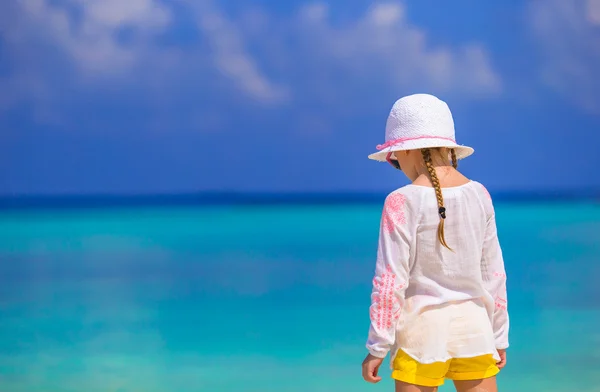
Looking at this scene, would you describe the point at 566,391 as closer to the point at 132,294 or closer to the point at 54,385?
the point at 54,385

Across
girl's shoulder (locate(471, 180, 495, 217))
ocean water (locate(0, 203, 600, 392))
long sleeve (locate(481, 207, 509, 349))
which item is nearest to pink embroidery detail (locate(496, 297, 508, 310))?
long sleeve (locate(481, 207, 509, 349))

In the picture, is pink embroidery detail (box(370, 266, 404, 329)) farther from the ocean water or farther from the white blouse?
the ocean water

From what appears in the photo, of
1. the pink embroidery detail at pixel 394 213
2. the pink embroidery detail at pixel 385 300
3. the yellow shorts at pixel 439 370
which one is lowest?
the yellow shorts at pixel 439 370

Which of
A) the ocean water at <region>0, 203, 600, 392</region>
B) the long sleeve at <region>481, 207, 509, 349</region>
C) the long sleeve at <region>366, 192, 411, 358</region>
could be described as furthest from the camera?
the ocean water at <region>0, 203, 600, 392</region>

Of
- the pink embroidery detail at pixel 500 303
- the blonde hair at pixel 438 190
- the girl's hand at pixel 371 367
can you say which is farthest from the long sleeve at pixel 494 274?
the girl's hand at pixel 371 367

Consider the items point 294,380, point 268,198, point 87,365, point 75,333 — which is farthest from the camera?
point 268,198

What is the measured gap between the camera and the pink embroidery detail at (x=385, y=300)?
1.37 metres

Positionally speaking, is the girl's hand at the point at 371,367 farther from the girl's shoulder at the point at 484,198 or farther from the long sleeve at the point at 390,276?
the girl's shoulder at the point at 484,198

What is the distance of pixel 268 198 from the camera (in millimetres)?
13711

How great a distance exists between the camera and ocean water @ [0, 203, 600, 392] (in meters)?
2.71

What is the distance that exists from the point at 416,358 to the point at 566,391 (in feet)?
4.15

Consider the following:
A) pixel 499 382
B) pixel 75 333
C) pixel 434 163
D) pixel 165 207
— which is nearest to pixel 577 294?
pixel 499 382

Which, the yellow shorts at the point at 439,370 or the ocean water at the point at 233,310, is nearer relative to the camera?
the yellow shorts at the point at 439,370

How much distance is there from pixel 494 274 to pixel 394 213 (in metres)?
0.23
